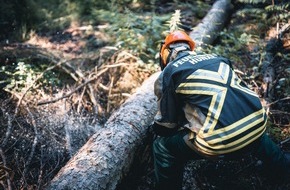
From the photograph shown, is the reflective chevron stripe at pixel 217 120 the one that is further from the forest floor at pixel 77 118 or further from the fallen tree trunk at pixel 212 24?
the fallen tree trunk at pixel 212 24

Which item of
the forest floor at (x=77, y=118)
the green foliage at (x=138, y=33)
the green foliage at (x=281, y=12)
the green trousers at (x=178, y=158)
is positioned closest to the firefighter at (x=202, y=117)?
the green trousers at (x=178, y=158)

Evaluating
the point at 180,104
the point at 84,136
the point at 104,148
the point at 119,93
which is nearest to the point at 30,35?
the point at 119,93

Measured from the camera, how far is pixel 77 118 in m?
3.99

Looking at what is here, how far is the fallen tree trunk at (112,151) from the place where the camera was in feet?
8.43

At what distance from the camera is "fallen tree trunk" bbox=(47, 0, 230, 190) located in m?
2.57

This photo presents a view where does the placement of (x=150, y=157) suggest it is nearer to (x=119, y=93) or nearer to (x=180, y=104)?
(x=180, y=104)

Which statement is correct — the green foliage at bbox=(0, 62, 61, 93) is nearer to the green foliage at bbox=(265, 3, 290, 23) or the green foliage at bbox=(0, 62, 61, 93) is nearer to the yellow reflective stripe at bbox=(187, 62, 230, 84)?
the yellow reflective stripe at bbox=(187, 62, 230, 84)

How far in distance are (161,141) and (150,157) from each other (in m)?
0.61

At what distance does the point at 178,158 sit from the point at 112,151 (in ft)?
2.24

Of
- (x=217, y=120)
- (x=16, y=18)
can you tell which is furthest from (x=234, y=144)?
(x=16, y=18)

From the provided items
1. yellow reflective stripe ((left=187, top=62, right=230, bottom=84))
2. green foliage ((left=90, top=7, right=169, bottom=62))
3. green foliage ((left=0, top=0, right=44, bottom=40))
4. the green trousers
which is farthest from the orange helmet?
green foliage ((left=0, top=0, right=44, bottom=40))

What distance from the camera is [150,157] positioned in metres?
3.42

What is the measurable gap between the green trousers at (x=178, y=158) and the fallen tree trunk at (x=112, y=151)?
1.26 ft

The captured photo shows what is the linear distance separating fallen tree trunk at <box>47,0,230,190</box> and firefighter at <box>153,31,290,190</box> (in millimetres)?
365
